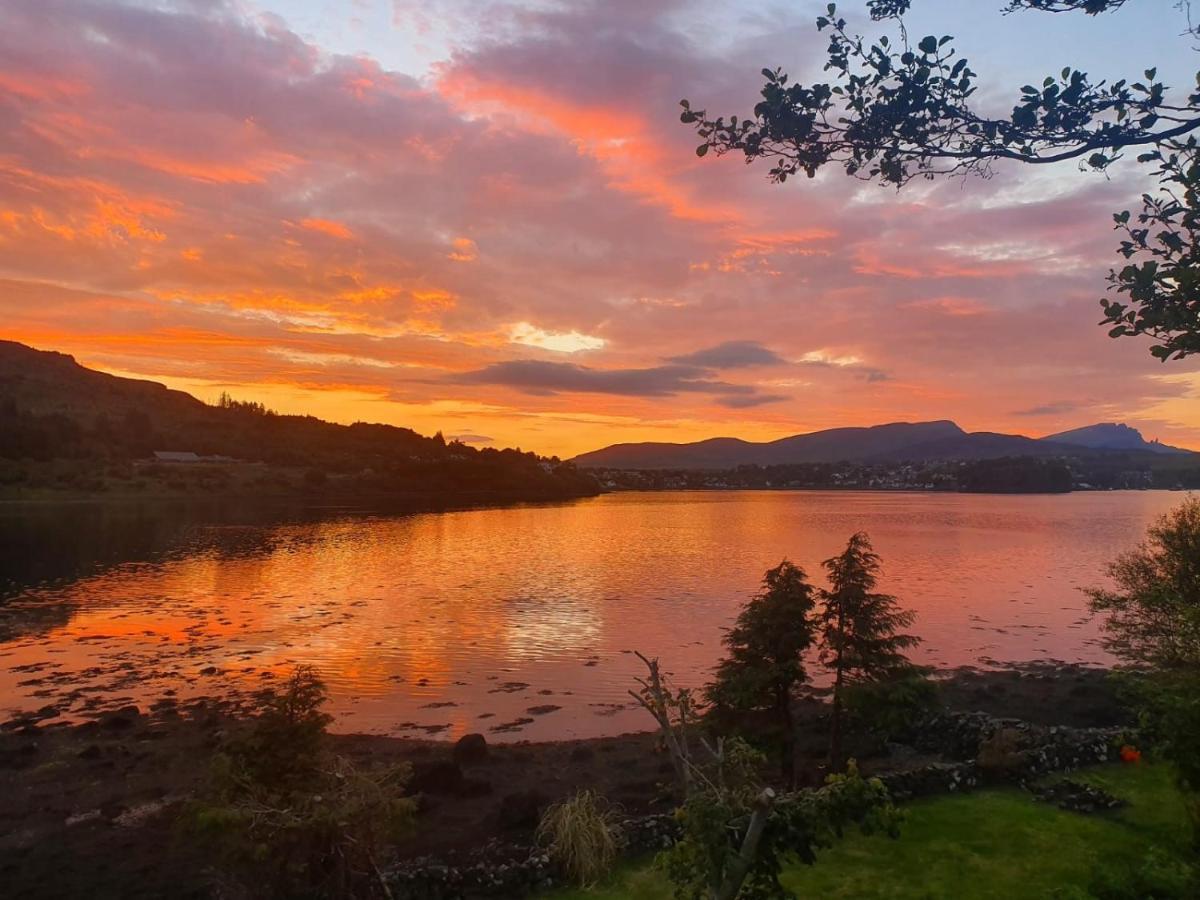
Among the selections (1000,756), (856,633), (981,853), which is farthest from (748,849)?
(856,633)

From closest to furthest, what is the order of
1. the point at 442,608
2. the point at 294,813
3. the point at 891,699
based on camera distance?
1. the point at 294,813
2. the point at 891,699
3. the point at 442,608

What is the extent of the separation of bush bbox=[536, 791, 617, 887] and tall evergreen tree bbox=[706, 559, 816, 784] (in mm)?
6179

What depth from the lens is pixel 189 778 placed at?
25656mm

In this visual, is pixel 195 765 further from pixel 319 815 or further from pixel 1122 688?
pixel 1122 688

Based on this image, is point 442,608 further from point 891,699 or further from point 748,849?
point 748,849

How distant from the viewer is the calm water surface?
38156 millimetres

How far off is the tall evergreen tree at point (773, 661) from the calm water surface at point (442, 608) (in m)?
11.0

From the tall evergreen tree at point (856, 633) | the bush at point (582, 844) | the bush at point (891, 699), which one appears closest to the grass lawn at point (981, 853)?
the bush at point (582, 844)

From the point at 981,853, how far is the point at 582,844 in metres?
8.89

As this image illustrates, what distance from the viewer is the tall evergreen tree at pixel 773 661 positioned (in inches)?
Result: 905

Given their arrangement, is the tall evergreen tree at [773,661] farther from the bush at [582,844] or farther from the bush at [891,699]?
the bush at [582,844]

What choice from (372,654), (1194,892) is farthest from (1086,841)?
(372,654)

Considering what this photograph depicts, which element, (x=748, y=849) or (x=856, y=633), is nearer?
(x=748, y=849)

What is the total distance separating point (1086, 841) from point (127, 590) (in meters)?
67.4
